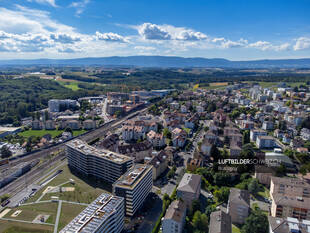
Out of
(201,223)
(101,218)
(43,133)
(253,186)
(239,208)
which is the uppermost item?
(101,218)

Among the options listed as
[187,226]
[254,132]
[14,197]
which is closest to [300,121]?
[254,132]

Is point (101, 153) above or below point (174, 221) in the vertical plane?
above

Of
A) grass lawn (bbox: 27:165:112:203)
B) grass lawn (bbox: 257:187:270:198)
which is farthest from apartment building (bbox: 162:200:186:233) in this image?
grass lawn (bbox: 257:187:270:198)

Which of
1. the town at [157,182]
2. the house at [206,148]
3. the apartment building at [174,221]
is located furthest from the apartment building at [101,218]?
the house at [206,148]

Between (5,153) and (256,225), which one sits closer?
(256,225)

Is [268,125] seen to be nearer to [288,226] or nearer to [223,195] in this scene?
[223,195]

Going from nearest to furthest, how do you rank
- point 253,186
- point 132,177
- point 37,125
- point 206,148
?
point 132,177
point 253,186
point 206,148
point 37,125

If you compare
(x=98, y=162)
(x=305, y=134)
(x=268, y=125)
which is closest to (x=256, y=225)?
(x=98, y=162)
